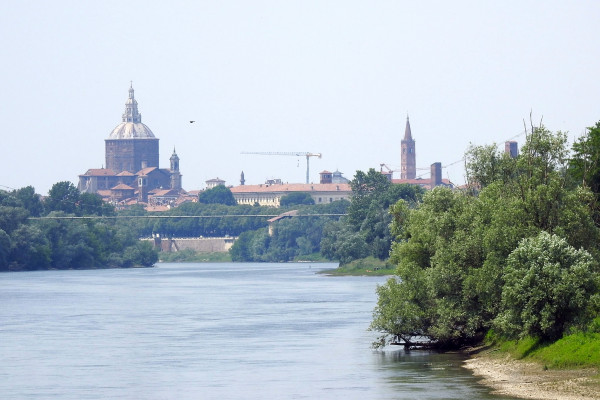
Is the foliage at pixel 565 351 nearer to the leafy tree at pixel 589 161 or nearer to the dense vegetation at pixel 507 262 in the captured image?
the dense vegetation at pixel 507 262

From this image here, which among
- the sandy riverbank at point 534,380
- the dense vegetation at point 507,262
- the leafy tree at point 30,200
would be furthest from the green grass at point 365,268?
the sandy riverbank at point 534,380

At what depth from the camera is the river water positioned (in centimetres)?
3497

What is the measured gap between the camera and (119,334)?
5275 centimetres

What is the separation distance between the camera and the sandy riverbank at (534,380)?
31000 mm

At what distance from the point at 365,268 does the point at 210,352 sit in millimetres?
66652

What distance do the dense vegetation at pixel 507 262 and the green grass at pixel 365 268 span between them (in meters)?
63.5

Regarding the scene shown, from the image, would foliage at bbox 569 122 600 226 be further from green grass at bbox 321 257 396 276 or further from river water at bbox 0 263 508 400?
A: green grass at bbox 321 257 396 276

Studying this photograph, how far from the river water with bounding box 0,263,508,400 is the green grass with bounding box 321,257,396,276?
90.3 feet

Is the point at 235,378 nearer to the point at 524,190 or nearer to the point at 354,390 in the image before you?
the point at 354,390

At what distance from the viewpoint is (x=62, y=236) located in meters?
134

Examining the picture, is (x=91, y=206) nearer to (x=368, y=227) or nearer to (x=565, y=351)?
(x=368, y=227)

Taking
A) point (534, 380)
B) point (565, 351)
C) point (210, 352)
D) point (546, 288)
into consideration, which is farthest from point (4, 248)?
point (534, 380)

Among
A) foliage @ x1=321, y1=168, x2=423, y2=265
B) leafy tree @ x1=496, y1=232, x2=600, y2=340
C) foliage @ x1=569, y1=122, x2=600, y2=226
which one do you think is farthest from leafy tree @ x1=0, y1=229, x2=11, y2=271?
leafy tree @ x1=496, y1=232, x2=600, y2=340

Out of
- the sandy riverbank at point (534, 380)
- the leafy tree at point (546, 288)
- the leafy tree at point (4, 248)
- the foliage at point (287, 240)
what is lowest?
the sandy riverbank at point (534, 380)
